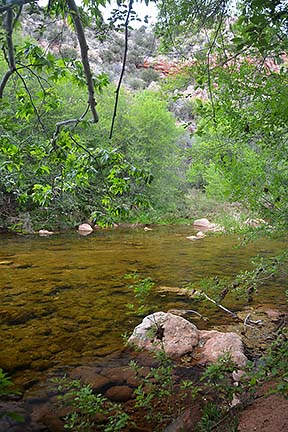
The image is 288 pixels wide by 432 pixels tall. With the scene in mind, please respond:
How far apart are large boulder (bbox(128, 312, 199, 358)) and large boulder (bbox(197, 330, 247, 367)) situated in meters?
0.13

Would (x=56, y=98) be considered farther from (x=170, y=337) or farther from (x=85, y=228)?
(x=85, y=228)

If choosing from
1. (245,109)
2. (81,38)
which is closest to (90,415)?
(81,38)

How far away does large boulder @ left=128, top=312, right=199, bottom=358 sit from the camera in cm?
429

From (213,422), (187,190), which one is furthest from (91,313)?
(187,190)

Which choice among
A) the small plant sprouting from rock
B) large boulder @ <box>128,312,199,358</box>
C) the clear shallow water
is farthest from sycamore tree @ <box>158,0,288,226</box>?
the small plant sprouting from rock

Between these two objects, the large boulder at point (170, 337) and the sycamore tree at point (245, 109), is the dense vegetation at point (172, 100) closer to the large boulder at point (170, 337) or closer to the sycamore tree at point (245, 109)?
the sycamore tree at point (245, 109)

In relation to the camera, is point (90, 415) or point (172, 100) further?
point (172, 100)

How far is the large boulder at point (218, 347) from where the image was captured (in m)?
3.91

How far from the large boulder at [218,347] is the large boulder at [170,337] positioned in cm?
13

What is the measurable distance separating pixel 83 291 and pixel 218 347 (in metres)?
3.32

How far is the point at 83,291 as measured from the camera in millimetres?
6805

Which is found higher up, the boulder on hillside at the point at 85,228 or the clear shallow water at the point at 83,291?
the clear shallow water at the point at 83,291

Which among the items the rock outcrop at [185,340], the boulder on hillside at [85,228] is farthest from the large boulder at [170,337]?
the boulder on hillside at [85,228]

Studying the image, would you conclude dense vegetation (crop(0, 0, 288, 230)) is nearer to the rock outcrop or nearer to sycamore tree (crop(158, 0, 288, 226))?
sycamore tree (crop(158, 0, 288, 226))
